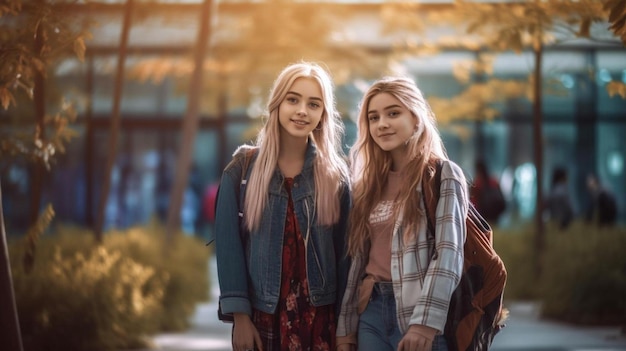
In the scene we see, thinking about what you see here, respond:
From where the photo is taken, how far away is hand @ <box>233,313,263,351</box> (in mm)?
3893

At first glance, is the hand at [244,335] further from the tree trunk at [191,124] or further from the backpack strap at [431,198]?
the tree trunk at [191,124]

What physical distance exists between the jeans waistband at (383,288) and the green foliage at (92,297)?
441 centimetres

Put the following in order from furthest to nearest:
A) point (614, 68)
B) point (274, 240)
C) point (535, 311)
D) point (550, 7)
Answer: point (614, 68), point (535, 311), point (550, 7), point (274, 240)

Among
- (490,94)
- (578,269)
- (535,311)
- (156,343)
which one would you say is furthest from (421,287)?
(490,94)

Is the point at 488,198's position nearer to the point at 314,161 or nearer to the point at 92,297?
the point at 92,297

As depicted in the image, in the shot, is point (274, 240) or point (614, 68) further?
point (614, 68)

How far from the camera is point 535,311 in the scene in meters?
11.5

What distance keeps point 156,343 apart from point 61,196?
15.8m

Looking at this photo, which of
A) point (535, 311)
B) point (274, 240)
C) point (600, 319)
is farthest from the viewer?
point (535, 311)

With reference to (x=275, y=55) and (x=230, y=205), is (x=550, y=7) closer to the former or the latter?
(x=230, y=205)

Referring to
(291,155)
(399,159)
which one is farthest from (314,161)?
(399,159)

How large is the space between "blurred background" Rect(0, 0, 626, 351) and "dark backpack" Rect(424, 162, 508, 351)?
427cm

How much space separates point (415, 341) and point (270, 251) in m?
0.76

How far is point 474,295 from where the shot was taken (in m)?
3.77
